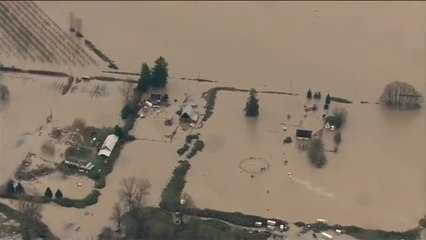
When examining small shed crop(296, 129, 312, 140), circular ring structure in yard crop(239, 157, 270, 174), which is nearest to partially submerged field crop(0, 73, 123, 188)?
circular ring structure in yard crop(239, 157, 270, 174)

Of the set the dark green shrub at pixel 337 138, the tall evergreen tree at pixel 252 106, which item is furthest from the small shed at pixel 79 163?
the dark green shrub at pixel 337 138

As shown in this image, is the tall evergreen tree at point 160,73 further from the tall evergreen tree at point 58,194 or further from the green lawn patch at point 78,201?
the tall evergreen tree at point 58,194

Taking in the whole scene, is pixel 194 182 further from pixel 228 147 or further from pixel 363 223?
pixel 363 223

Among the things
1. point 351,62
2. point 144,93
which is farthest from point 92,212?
point 351,62

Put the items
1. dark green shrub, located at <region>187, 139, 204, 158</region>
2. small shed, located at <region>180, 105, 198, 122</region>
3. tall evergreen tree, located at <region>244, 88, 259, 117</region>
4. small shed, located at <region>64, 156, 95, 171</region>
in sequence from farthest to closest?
tall evergreen tree, located at <region>244, 88, 259, 117</region>, small shed, located at <region>180, 105, 198, 122</region>, dark green shrub, located at <region>187, 139, 204, 158</region>, small shed, located at <region>64, 156, 95, 171</region>

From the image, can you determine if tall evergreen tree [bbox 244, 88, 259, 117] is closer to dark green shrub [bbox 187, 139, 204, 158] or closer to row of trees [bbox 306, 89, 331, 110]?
row of trees [bbox 306, 89, 331, 110]

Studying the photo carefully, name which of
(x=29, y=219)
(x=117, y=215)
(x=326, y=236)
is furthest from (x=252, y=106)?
(x=29, y=219)

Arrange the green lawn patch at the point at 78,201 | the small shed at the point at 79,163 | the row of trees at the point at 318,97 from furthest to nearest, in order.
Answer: the row of trees at the point at 318,97
the small shed at the point at 79,163
the green lawn patch at the point at 78,201
